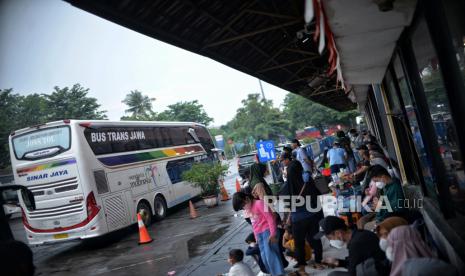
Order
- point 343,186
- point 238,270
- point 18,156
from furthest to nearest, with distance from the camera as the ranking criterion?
point 18,156, point 343,186, point 238,270

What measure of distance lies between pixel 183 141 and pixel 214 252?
995cm

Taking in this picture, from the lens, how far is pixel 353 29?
3291 millimetres

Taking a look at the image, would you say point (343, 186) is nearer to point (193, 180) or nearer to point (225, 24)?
point (225, 24)

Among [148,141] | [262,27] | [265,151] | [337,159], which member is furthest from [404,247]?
[148,141]

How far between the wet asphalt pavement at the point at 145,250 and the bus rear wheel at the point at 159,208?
0.85ft

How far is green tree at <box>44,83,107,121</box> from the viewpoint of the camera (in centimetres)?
4253

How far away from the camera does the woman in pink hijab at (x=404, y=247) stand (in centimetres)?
329

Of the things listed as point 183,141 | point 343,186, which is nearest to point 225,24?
point 343,186

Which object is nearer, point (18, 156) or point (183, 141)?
point (18, 156)

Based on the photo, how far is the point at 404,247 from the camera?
10.9 ft

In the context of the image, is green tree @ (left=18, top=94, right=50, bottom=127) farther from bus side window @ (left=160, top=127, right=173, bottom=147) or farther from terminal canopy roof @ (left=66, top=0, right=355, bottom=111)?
terminal canopy roof @ (left=66, top=0, right=355, bottom=111)

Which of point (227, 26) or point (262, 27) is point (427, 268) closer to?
point (227, 26)

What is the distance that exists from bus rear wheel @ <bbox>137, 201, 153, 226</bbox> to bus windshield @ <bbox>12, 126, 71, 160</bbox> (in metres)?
3.40

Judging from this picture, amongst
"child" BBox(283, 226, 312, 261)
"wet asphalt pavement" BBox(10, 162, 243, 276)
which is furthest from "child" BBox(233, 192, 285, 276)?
"wet asphalt pavement" BBox(10, 162, 243, 276)
